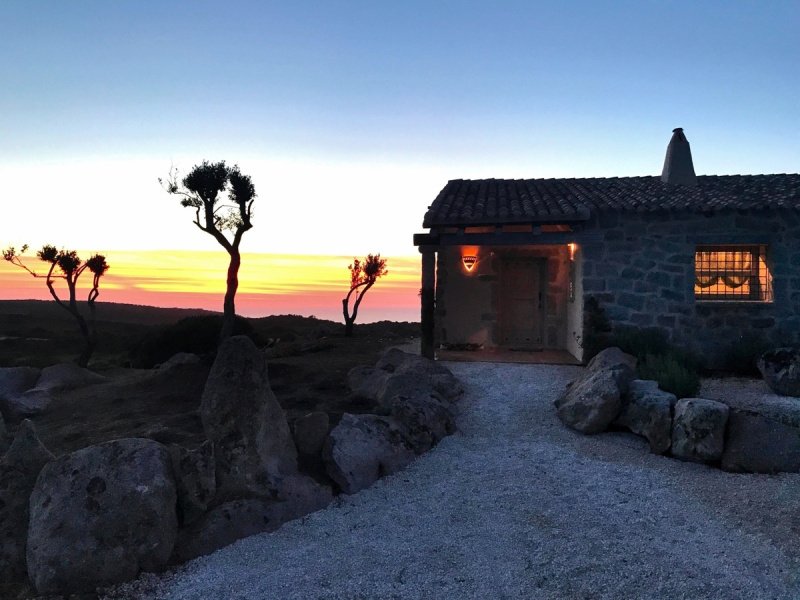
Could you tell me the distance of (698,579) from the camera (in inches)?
143

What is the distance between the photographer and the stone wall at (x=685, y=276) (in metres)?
10.1

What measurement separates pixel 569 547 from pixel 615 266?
7.23 m

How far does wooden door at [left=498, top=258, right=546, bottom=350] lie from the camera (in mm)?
12648

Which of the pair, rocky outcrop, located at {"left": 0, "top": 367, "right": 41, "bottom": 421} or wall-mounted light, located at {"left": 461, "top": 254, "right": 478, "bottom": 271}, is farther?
wall-mounted light, located at {"left": 461, "top": 254, "right": 478, "bottom": 271}

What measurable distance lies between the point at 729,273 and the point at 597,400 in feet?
19.4

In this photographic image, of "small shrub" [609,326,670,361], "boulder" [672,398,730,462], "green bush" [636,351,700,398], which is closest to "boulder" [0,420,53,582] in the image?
"boulder" [672,398,730,462]

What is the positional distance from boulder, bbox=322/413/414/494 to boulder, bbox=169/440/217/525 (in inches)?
42.9

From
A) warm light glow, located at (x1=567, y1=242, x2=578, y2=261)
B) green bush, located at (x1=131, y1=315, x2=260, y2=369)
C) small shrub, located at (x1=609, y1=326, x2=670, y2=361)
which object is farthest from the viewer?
green bush, located at (x1=131, y1=315, x2=260, y2=369)

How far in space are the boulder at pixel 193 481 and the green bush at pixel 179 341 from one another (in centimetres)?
933

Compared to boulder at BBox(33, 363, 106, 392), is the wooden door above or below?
above

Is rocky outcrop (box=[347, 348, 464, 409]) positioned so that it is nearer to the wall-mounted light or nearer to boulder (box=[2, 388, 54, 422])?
the wall-mounted light

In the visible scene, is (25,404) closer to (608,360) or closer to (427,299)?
(427,299)

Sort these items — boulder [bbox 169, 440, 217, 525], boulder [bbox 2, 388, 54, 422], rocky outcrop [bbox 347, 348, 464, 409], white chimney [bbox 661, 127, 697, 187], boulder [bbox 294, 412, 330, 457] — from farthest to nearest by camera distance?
white chimney [bbox 661, 127, 697, 187], boulder [bbox 2, 388, 54, 422], rocky outcrop [bbox 347, 348, 464, 409], boulder [bbox 294, 412, 330, 457], boulder [bbox 169, 440, 217, 525]

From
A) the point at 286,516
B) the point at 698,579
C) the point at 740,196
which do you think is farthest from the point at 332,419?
the point at 740,196
